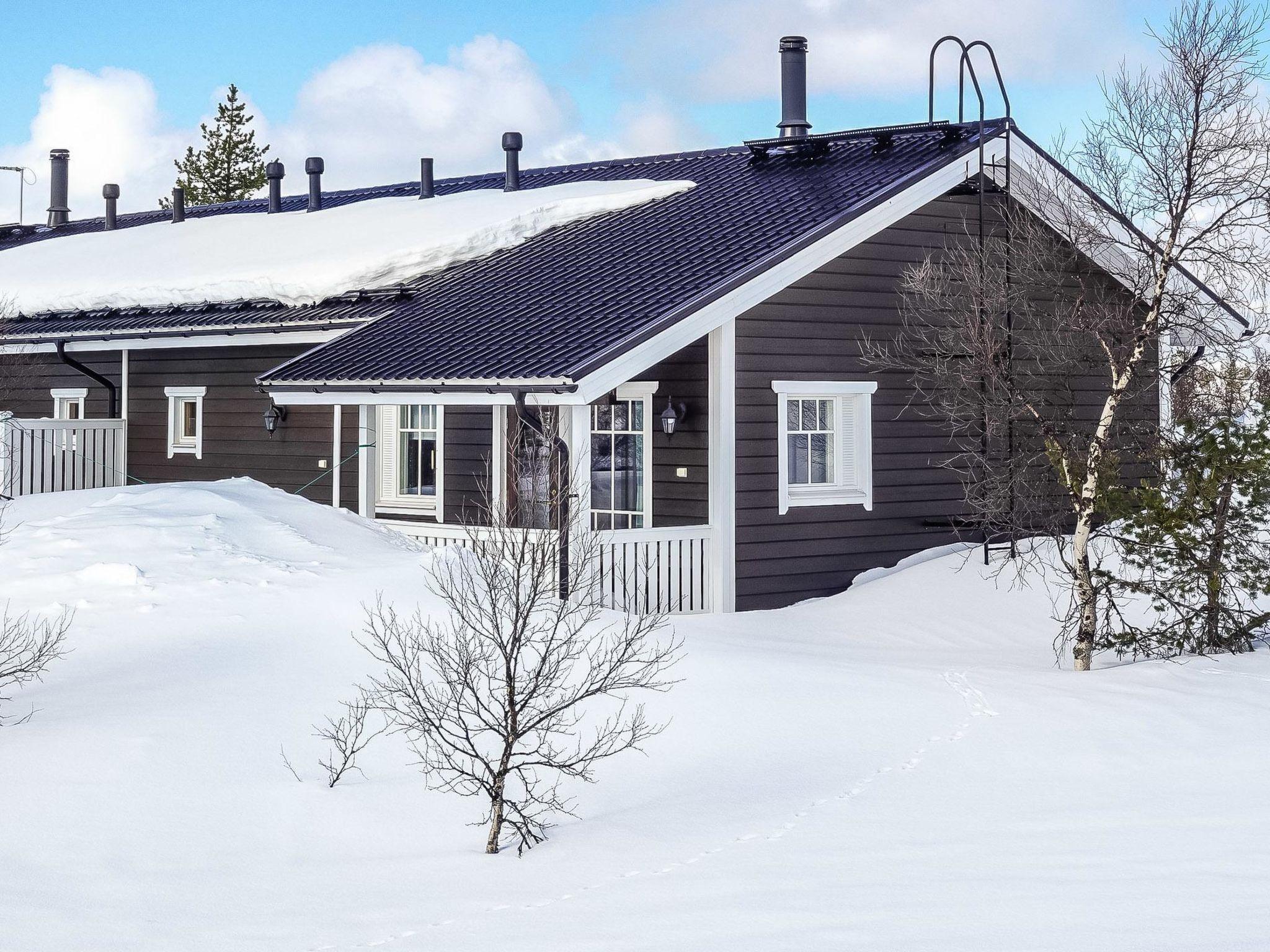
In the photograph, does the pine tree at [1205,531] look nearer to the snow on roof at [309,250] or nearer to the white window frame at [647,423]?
the white window frame at [647,423]

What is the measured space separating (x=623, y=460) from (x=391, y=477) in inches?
135

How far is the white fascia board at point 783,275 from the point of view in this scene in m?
12.7

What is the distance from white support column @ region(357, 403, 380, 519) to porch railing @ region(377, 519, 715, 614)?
8.44 feet

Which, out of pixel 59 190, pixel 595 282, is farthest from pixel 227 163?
pixel 595 282

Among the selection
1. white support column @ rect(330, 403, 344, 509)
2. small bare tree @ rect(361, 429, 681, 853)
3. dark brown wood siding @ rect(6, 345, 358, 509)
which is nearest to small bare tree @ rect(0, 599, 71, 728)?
small bare tree @ rect(361, 429, 681, 853)

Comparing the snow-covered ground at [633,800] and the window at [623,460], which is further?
the window at [623,460]

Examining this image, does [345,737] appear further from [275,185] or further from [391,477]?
[275,185]

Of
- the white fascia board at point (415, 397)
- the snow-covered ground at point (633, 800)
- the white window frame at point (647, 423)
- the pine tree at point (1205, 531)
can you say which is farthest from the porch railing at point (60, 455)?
the pine tree at point (1205, 531)

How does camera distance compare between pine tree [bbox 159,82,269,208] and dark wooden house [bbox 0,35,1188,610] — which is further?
pine tree [bbox 159,82,269,208]

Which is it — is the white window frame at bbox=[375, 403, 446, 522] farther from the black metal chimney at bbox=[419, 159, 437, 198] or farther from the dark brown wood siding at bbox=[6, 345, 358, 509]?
the black metal chimney at bbox=[419, 159, 437, 198]

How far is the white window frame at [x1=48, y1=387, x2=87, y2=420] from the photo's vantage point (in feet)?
70.4

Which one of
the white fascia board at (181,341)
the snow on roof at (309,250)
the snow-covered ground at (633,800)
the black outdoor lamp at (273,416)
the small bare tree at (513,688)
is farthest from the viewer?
the black outdoor lamp at (273,416)

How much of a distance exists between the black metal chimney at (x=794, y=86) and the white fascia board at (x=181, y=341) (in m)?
6.05

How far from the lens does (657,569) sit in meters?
13.6
